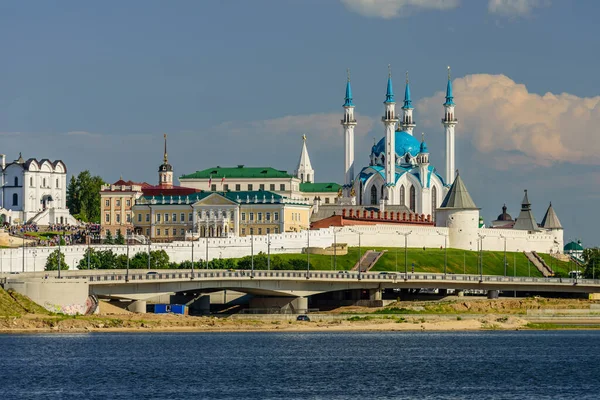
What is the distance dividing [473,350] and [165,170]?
102 m

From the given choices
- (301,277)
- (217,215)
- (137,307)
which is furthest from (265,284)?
(217,215)

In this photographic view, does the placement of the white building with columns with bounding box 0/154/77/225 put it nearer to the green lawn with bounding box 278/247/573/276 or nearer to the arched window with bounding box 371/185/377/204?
the arched window with bounding box 371/185/377/204

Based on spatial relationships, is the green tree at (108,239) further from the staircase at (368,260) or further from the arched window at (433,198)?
the arched window at (433,198)

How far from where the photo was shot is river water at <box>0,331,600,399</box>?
243 ft

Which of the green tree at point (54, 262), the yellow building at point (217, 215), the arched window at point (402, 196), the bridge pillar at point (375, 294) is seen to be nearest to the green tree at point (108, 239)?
the yellow building at point (217, 215)

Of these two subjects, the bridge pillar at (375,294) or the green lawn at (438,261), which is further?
the green lawn at (438,261)

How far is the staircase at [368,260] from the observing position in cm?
15162

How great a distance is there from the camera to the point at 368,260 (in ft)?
509

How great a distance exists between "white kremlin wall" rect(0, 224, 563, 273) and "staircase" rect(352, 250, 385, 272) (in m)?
5.86

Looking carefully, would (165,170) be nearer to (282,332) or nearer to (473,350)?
(282,332)

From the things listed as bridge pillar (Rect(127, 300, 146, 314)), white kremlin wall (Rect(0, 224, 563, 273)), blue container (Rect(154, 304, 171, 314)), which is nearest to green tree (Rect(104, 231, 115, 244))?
white kremlin wall (Rect(0, 224, 563, 273))

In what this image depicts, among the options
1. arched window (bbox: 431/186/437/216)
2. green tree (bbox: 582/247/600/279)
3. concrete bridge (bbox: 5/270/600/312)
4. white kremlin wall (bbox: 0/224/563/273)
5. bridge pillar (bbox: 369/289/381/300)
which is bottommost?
bridge pillar (bbox: 369/289/381/300)

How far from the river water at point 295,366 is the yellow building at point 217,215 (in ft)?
210

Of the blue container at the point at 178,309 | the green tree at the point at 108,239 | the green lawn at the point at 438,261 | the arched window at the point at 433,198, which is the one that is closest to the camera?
the blue container at the point at 178,309
